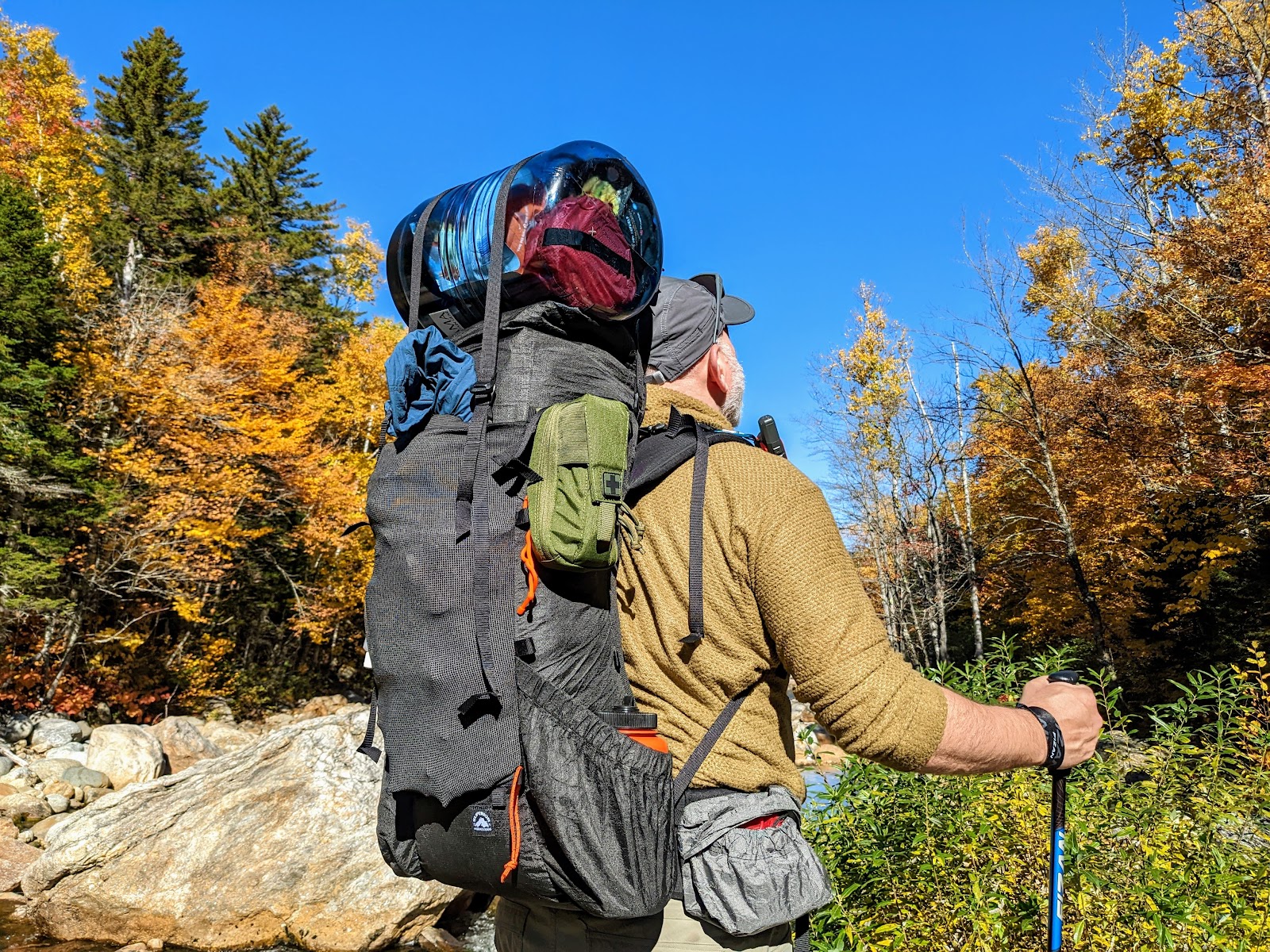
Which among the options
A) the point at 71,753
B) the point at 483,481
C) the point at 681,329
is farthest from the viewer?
the point at 71,753

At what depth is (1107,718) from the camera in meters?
3.87

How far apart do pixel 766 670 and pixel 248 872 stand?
7.00 meters

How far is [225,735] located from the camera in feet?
55.6

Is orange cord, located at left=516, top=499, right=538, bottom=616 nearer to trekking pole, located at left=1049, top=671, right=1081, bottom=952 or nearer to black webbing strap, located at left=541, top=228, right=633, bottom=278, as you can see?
black webbing strap, located at left=541, top=228, right=633, bottom=278

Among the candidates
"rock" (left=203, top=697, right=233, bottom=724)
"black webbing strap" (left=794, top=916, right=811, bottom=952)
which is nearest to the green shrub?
"black webbing strap" (left=794, top=916, right=811, bottom=952)

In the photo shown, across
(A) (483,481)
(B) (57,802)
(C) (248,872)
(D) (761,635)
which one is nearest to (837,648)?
(D) (761,635)

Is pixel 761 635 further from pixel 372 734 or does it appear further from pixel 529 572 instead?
pixel 372 734

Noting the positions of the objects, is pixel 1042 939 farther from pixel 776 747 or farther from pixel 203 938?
pixel 203 938

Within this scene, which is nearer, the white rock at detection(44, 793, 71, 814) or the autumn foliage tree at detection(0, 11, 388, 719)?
the white rock at detection(44, 793, 71, 814)

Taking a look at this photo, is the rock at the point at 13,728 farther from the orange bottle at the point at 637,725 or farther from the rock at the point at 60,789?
the orange bottle at the point at 637,725

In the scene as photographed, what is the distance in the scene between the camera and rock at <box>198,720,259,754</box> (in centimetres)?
1642

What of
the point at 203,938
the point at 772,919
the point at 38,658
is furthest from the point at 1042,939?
the point at 38,658

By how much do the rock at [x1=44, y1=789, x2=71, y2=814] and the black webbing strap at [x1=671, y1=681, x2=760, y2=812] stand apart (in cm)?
1331

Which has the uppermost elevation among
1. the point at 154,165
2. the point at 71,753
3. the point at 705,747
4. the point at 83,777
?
the point at 154,165
